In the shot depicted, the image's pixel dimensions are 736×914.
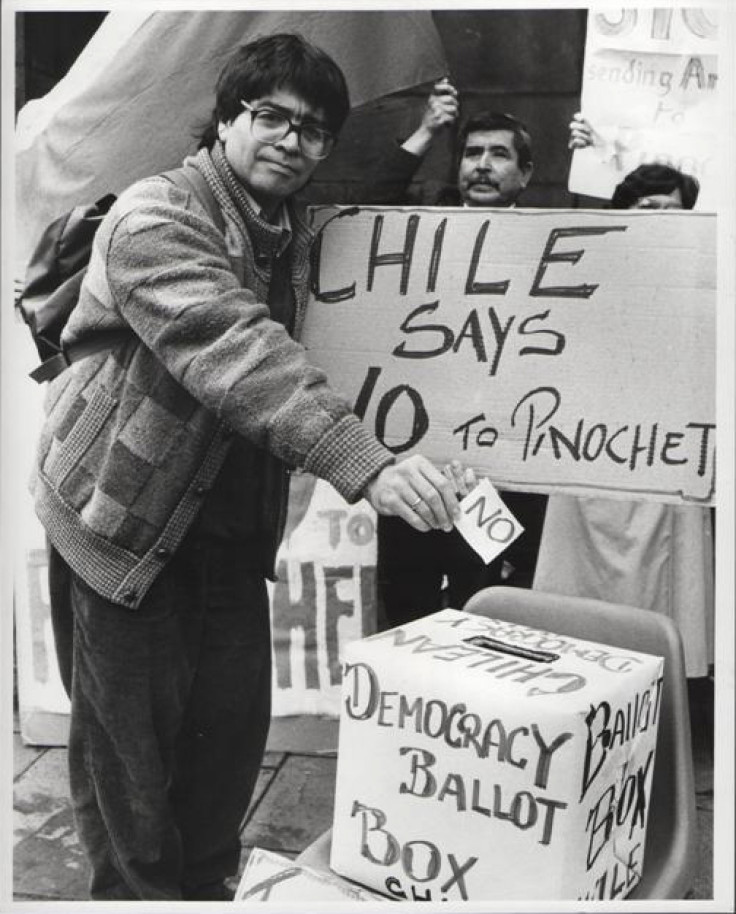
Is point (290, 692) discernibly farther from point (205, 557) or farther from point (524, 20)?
point (524, 20)

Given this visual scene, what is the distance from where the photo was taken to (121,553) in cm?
161

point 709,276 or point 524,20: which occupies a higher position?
point 524,20

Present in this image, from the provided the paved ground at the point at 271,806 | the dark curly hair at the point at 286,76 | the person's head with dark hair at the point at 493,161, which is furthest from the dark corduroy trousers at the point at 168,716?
the person's head with dark hair at the point at 493,161

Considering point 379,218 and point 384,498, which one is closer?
point 384,498

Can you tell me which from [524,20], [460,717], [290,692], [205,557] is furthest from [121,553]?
[524,20]

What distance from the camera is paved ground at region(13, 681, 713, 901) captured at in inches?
81.8

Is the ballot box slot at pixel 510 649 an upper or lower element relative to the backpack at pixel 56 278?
lower

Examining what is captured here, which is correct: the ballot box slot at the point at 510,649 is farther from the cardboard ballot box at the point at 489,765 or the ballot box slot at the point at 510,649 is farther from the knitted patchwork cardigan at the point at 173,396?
the knitted patchwork cardigan at the point at 173,396

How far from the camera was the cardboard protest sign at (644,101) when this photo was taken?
186 centimetres

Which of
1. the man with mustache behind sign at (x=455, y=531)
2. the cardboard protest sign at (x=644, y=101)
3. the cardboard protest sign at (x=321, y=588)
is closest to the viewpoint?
the cardboard protest sign at (x=644, y=101)

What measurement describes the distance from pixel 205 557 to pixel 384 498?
19.1 inches

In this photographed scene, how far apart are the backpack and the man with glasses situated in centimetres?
9

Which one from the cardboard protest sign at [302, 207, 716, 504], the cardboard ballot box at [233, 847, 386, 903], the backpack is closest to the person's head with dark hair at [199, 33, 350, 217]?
the cardboard protest sign at [302, 207, 716, 504]

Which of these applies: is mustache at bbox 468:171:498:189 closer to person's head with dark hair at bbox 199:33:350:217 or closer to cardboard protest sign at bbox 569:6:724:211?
cardboard protest sign at bbox 569:6:724:211
